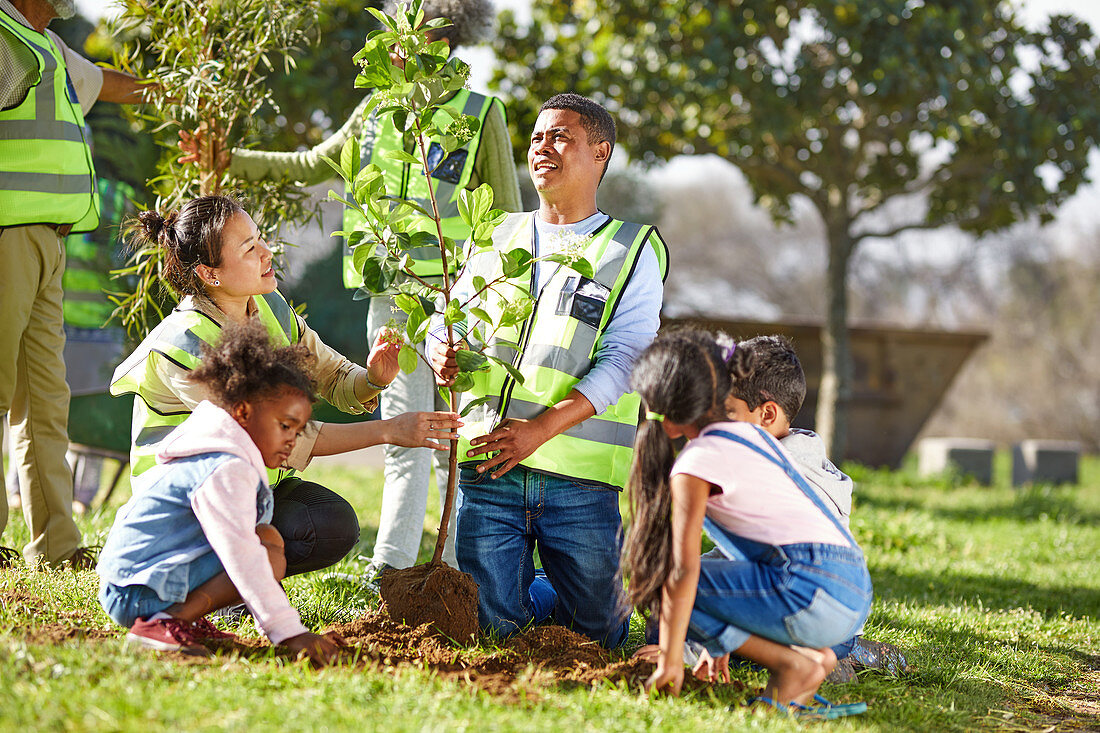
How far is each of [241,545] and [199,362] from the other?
2.01ft

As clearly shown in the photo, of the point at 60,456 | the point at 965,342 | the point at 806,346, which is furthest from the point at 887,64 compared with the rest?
the point at 60,456

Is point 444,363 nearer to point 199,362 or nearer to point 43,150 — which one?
point 199,362

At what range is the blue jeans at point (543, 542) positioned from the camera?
9.61 ft

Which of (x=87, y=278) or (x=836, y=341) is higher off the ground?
(x=836, y=341)

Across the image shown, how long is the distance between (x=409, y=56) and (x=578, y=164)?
63cm

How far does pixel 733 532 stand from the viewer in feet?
8.23

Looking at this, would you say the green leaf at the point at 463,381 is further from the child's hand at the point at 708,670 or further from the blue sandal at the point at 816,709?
the blue sandal at the point at 816,709

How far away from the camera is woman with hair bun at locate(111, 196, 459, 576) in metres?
2.69

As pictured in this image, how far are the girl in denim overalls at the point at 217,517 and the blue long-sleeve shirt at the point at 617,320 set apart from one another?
2.26 feet

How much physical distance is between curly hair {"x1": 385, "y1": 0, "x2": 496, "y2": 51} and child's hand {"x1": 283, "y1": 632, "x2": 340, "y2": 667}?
2161 mm

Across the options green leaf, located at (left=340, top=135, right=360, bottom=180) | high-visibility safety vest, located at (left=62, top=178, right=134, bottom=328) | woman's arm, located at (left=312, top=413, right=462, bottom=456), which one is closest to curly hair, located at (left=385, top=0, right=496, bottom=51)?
green leaf, located at (left=340, top=135, right=360, bottom=180)

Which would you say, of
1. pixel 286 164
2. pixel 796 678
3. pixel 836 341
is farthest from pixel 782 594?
pixel 836 341

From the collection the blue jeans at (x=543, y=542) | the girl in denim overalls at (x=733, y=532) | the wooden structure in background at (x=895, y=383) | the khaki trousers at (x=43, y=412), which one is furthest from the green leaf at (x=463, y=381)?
the wooden structure in background at (x=895, y=383)

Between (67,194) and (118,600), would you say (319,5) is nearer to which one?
(67,194)
